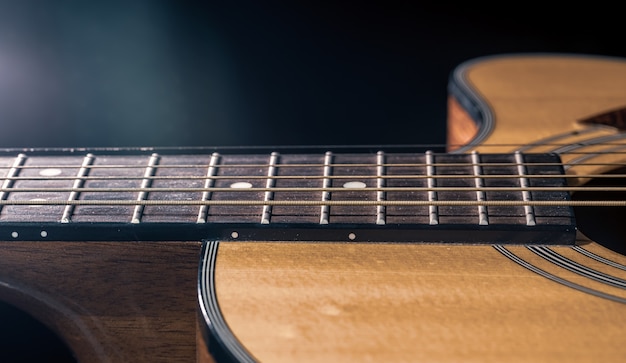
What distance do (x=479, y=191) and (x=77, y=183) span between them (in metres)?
0.45

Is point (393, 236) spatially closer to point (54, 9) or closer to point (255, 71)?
point (255, 71)

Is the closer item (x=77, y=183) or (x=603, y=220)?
(x=77, y=183)

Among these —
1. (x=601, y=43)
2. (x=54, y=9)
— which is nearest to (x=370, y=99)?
(x=601, y=43)

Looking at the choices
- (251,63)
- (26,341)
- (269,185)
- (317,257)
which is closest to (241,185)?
(269,185)

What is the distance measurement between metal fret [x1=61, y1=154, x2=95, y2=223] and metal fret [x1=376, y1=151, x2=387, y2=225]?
12.9 inches

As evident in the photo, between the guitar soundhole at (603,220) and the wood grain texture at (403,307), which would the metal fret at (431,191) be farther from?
the guitar soundhole at (603,220)

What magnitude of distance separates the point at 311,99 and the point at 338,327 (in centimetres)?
92

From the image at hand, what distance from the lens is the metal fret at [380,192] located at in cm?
75

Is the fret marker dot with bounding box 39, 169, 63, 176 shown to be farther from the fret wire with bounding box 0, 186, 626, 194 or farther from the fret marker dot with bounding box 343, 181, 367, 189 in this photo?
the fret marker dot with bounding box 343, 181, 367, 189

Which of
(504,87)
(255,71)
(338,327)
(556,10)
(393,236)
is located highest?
(556,10)

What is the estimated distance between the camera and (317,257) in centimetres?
73

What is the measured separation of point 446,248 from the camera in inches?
29.2

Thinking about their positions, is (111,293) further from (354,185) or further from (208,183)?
(354,185)

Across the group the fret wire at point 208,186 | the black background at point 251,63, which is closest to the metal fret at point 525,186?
the fret wire at point 208,186
